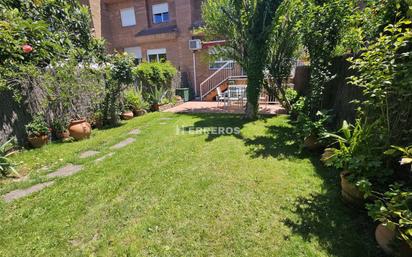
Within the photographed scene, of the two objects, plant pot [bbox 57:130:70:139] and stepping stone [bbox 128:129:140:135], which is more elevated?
plant pot [bbox 57:130:70:139]

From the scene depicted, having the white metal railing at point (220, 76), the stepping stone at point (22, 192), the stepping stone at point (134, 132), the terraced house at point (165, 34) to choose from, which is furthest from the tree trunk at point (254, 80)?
the stepping stone at point (22, 192)

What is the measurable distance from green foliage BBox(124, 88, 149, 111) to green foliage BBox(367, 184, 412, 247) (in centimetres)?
917

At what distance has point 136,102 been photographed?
32.4 feet

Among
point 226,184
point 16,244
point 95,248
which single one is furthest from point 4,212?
point 226,184

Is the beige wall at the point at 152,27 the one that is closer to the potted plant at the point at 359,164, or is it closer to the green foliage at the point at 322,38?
the green foliage at the point at 322,38

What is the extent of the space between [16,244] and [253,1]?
812 cm

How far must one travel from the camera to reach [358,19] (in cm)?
384

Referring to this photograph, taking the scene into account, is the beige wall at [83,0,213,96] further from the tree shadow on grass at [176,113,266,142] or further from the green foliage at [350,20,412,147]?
the green foliage at [350,20,412,147]

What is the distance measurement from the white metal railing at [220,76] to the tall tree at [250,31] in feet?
14.4

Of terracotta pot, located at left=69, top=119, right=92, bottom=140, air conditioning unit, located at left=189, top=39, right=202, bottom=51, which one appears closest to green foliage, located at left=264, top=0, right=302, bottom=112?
terracotta pot, located at left=69, top=119, right=92, bottom=140

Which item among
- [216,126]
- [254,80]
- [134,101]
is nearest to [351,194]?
[216,126]

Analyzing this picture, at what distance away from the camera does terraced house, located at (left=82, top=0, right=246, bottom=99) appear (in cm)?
1437

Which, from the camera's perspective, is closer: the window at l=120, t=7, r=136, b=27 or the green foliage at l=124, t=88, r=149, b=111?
the green foliage at l=124, t=88, r=149, b=111

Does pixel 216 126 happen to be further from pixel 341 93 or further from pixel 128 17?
pixel 128 17
